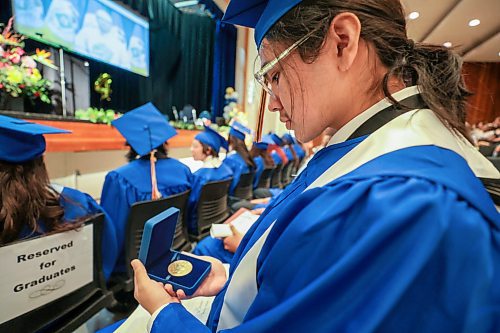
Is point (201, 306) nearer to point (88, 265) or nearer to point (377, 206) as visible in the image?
point (88, 265)

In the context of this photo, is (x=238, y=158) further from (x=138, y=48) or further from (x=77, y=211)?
(x=138, y=48)

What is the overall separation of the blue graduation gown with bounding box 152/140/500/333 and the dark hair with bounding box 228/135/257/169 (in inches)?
110

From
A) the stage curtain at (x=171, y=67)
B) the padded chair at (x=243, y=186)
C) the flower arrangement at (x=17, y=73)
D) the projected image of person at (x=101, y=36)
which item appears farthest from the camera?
the stage curtain at (x=171, y=67)

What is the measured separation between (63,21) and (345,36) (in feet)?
18.5

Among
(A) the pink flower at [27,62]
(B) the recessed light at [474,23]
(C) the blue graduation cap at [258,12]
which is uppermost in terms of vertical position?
(B) the recessed light at [474,23]

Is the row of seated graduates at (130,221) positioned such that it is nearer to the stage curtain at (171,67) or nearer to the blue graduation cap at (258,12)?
the blue graduation cap at (258,12)

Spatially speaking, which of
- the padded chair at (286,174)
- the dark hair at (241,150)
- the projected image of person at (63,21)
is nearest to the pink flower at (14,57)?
the dark hair at (241,150)

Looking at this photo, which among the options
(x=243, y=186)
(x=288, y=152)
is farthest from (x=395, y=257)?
(x=288, y=152)

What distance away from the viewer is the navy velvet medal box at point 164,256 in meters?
0.62

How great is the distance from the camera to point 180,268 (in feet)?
2.49

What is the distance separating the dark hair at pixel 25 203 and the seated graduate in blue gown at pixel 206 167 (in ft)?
4.11

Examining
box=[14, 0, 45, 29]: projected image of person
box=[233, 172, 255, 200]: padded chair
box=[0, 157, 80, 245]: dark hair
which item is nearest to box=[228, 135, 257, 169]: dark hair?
box=[233, 172, 255, 200]: padded chair

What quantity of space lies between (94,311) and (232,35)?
8.46 meters

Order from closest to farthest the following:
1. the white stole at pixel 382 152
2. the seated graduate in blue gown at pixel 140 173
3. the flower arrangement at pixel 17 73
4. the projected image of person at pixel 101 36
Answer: the white stole at pixel 382 152, the seated graduate in blue gown at pixel 140 173, the flower arrangement at pixel 17 73, the projected image of person at pixel 101 36
